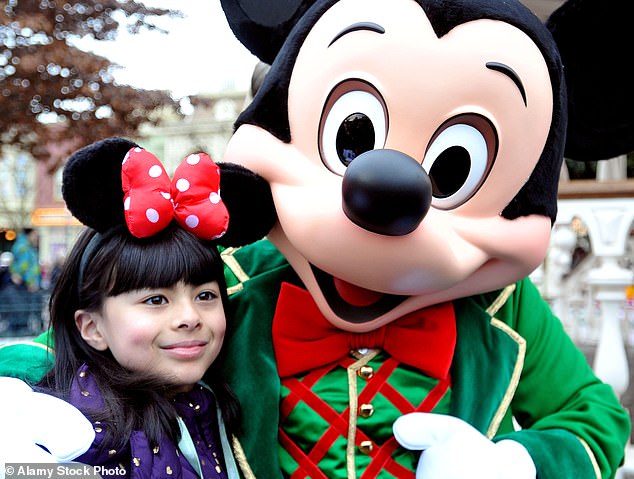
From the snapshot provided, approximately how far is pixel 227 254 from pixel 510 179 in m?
0.80

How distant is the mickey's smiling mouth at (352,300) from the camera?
1.60 m

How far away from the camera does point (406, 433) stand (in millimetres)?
1516

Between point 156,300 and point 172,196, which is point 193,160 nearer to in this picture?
point 172,196

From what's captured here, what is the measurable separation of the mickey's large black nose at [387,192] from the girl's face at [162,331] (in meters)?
0.44

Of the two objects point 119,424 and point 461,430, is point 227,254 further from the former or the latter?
point 461,430

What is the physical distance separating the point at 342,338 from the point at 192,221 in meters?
0.45

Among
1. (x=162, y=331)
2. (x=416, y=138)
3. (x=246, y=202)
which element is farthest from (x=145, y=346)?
(x=416, y=138)

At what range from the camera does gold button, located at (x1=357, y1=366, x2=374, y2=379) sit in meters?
1.61

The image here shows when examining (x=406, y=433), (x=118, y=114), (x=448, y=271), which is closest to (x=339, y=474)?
(x=406, y=433)

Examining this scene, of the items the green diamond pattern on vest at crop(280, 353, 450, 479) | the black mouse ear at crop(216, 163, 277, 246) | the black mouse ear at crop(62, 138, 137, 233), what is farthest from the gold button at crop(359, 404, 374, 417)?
the black mouse ear at crop(62, 138, 137, 233)

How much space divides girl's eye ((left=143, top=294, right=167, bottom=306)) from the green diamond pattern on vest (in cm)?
37

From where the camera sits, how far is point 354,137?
1477mm

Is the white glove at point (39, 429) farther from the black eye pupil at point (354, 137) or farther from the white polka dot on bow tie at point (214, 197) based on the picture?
the black eye pupil at point (354, 137)

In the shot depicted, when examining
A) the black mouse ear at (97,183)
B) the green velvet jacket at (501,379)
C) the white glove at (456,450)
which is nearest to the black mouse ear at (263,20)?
the black mouse ear at (97,183)
